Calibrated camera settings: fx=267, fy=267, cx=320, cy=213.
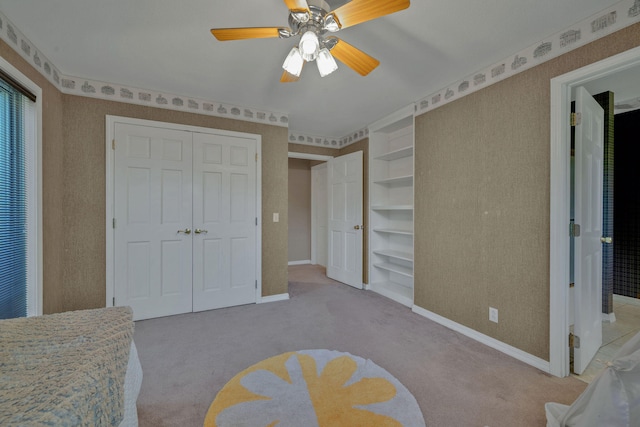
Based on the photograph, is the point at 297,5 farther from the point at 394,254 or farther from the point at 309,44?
the point at 394,254

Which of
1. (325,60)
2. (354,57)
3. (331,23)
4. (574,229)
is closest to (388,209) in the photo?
(574,229)

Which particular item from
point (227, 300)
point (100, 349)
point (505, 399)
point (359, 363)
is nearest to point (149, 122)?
point (227, 300)

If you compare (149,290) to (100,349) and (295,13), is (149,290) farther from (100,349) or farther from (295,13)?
(295,13)

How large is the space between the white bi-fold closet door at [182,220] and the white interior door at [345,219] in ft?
5.10

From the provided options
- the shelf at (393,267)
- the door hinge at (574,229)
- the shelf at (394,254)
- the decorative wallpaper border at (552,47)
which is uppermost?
the decorative wallpaper border at (552,47)

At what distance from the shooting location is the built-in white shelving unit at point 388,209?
378cm

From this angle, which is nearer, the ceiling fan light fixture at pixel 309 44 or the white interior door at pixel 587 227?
the ceiling fan light fixture at pixel 309 44

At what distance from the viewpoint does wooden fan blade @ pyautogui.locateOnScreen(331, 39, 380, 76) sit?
5.48 ft

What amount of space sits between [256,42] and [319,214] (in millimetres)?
4321

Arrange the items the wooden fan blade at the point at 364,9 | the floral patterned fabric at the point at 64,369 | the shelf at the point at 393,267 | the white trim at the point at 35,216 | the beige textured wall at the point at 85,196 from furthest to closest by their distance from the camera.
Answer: the shelf at the point at 393,267
the beige textured wall at the point at 85,196
the white trim at the point at 35,216
the wooden fan blade at the point at 364,9
the floral patterned fabric at the point at 64,369

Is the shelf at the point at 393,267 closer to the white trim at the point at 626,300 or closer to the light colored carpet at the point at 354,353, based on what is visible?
the light colored carpet at the point at 354,353

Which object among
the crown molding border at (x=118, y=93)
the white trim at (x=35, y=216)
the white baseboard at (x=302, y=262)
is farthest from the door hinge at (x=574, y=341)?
the white baseboard at (x=302, y=262)

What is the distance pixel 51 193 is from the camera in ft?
7.84

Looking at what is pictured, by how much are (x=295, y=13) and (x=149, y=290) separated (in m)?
2.99
